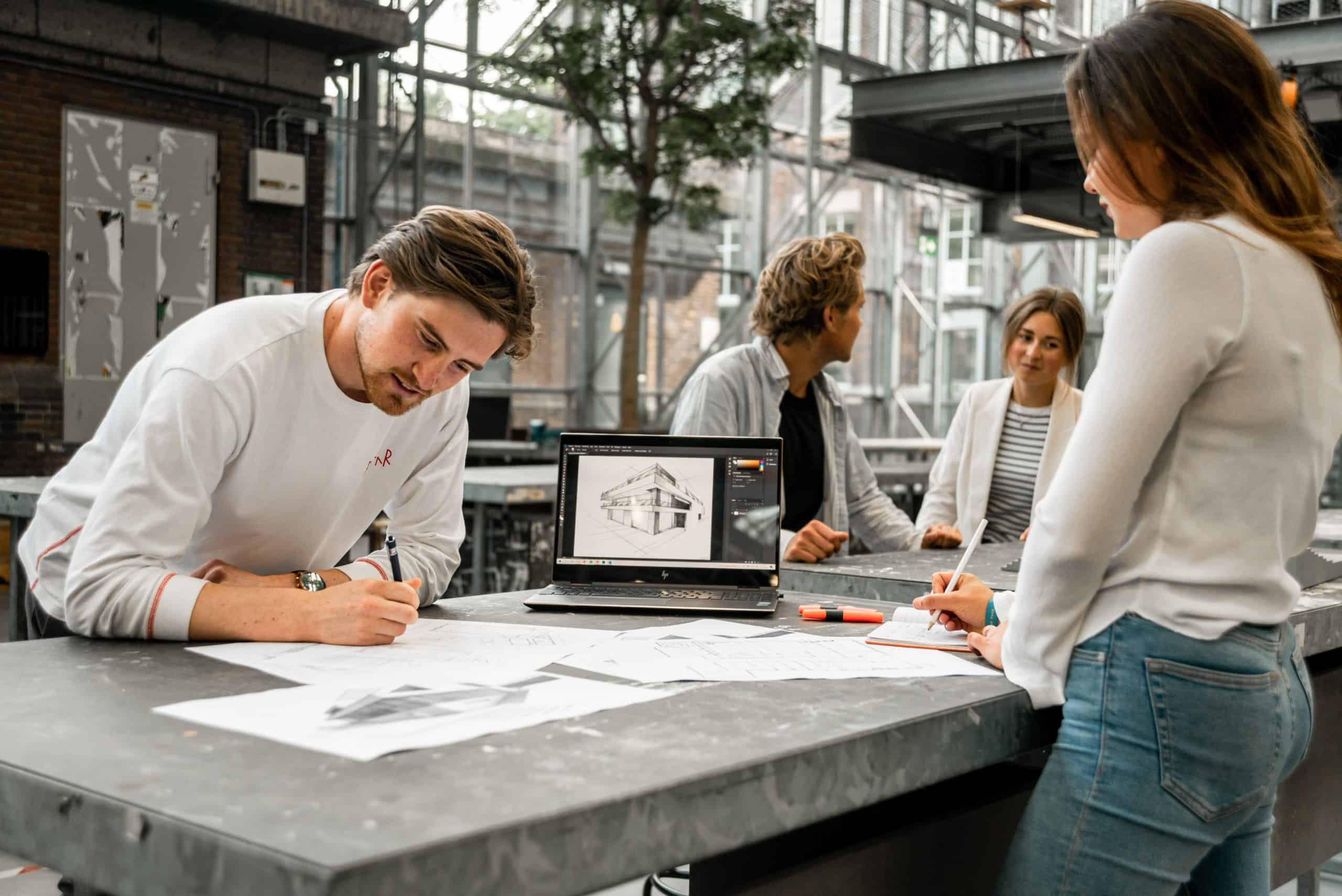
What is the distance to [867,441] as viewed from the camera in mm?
10344

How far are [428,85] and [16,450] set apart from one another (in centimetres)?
442

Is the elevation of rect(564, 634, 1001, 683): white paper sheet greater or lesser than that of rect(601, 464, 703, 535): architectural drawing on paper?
lesser

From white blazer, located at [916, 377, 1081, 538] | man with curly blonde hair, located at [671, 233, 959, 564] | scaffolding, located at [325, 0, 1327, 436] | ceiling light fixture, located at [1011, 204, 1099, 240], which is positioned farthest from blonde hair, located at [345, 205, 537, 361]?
ceiling light fixture, located at [1011, 204, 1099, 240]

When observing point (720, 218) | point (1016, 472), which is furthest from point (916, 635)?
point (720, 218)

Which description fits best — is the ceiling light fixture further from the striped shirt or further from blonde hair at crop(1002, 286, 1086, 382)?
the striped shirt

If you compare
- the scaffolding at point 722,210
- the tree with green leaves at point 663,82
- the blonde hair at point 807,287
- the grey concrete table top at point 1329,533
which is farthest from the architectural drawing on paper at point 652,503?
the tree with green leaves at point 663,82

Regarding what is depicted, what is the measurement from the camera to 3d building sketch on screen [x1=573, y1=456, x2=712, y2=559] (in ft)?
6.54

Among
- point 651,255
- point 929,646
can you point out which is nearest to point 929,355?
point 651,255

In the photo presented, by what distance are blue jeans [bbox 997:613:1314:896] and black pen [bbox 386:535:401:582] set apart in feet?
3.20

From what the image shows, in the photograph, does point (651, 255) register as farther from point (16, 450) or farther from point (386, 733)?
point (386, 733)

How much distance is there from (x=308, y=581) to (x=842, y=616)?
728mm

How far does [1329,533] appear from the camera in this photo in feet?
10.4

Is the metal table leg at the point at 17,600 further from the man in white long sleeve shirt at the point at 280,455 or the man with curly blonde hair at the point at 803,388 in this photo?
the man with curly blonde hair at the point at 803,388

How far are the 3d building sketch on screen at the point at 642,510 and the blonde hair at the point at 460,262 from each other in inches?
13.3
